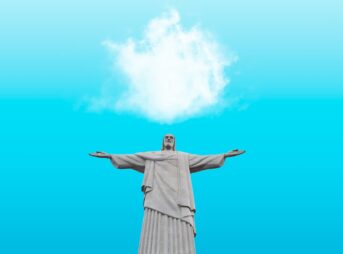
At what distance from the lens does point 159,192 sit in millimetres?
19938

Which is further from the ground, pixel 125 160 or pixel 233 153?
pixel 233 153

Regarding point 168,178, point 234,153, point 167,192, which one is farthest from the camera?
point 234,153

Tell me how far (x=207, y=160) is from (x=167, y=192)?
6.82 ft

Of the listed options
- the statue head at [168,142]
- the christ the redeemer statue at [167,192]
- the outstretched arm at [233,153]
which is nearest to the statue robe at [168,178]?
the christ the redeemer statue at [167,192]

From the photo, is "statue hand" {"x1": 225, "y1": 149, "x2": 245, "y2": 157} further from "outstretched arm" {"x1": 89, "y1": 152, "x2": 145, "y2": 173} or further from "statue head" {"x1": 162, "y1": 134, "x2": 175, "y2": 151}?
"outstretched arm" {"x1": 89, "y1": 152, "x2": 145, "y2": 173}

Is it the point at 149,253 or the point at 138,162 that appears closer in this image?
the point at 149,253

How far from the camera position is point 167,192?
19.9 m

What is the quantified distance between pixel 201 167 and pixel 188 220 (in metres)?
2.42

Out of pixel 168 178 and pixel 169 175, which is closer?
pixel 168 178

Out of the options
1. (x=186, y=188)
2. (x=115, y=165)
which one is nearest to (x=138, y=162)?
(x=115, y=165)

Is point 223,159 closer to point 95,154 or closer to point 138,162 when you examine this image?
point 138,162

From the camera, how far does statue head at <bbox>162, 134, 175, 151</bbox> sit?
2134 centimetres

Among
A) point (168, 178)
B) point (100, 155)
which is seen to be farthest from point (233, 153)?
point (100, 155)

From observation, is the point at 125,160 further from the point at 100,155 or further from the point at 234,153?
the point at 234,153
